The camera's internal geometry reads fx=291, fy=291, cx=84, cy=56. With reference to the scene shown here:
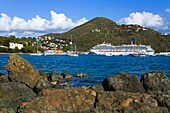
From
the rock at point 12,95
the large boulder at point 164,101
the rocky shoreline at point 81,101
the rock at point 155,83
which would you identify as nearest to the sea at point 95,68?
the rock at point 155,83

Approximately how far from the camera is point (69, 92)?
1161 cm

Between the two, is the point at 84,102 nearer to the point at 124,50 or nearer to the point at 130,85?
the point at 130,85

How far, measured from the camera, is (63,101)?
11.1 metres

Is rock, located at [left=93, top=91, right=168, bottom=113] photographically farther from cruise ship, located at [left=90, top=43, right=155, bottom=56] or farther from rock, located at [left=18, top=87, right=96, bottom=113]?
cruise ship, located at [left=90, top=43, right=155, bottom=56]

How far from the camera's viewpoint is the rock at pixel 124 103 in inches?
410

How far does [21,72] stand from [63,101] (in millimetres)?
9992

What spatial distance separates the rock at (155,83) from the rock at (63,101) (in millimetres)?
9326

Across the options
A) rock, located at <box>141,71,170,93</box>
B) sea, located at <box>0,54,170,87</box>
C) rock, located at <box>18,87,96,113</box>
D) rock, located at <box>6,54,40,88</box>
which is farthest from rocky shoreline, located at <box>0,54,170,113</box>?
sea, located at <box>0,54,170,87</box>

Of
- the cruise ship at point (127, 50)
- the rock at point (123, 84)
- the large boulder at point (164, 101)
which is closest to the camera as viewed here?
the large boulder at point (164, 101)

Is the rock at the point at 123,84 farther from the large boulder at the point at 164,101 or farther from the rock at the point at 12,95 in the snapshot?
the large boulder at the point at 164,101

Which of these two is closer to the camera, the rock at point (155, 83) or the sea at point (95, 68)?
the rock at point (155, 83)

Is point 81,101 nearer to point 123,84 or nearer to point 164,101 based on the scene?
point 164,101

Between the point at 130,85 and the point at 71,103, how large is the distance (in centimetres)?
774

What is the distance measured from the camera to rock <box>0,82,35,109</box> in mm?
13242
